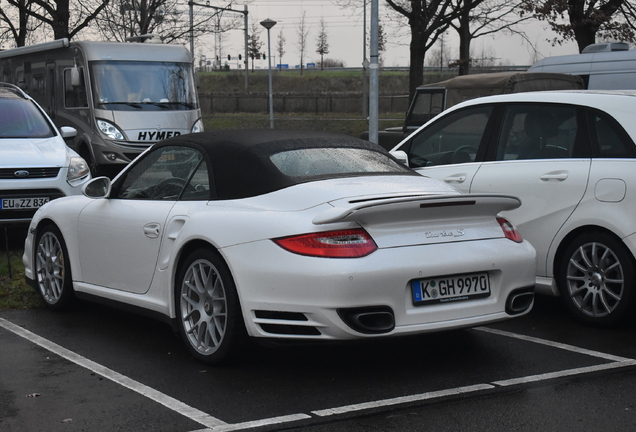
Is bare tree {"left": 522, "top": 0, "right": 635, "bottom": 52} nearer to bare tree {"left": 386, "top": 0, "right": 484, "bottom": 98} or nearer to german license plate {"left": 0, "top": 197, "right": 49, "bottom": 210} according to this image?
bare tree {"left": 386, "top": 0, "right": 484, "bottom": 98}

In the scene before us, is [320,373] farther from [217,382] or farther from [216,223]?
[216,223]

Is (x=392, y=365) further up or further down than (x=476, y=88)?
further down

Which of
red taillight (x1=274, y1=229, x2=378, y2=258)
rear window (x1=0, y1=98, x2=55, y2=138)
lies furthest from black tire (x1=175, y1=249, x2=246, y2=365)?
rear window (x1=0, y1=98, x2=55, y2=138)

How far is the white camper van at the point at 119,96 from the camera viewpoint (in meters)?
16.3

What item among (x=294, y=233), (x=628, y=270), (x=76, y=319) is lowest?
(x=76, y=319)

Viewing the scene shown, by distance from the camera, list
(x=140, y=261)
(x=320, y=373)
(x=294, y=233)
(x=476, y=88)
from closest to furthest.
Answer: (x=294, y=233) < (x=320, y=373) < (x=140, y=261) < (x=476, y=88)

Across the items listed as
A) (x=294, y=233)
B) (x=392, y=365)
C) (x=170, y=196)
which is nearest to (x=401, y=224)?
(x=294, y=233)

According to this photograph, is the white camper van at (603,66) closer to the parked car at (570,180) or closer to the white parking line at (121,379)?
the parked car at (570,180)

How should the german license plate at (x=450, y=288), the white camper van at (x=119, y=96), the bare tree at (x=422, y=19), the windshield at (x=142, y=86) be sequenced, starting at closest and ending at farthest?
the german license plate at (x=450, y=288), the white camper van at (x=119, y=96), the windshield at (x=142, y=86), the bare tree at (x=422, y=19)

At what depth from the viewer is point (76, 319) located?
6.43 meters

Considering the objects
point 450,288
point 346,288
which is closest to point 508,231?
point 450,288

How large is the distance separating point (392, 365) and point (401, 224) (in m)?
0.89

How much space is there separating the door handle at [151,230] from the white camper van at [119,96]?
10.9 m

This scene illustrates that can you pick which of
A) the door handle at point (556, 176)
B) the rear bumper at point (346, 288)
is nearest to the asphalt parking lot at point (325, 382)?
the rear bumper at point (346, 288)
